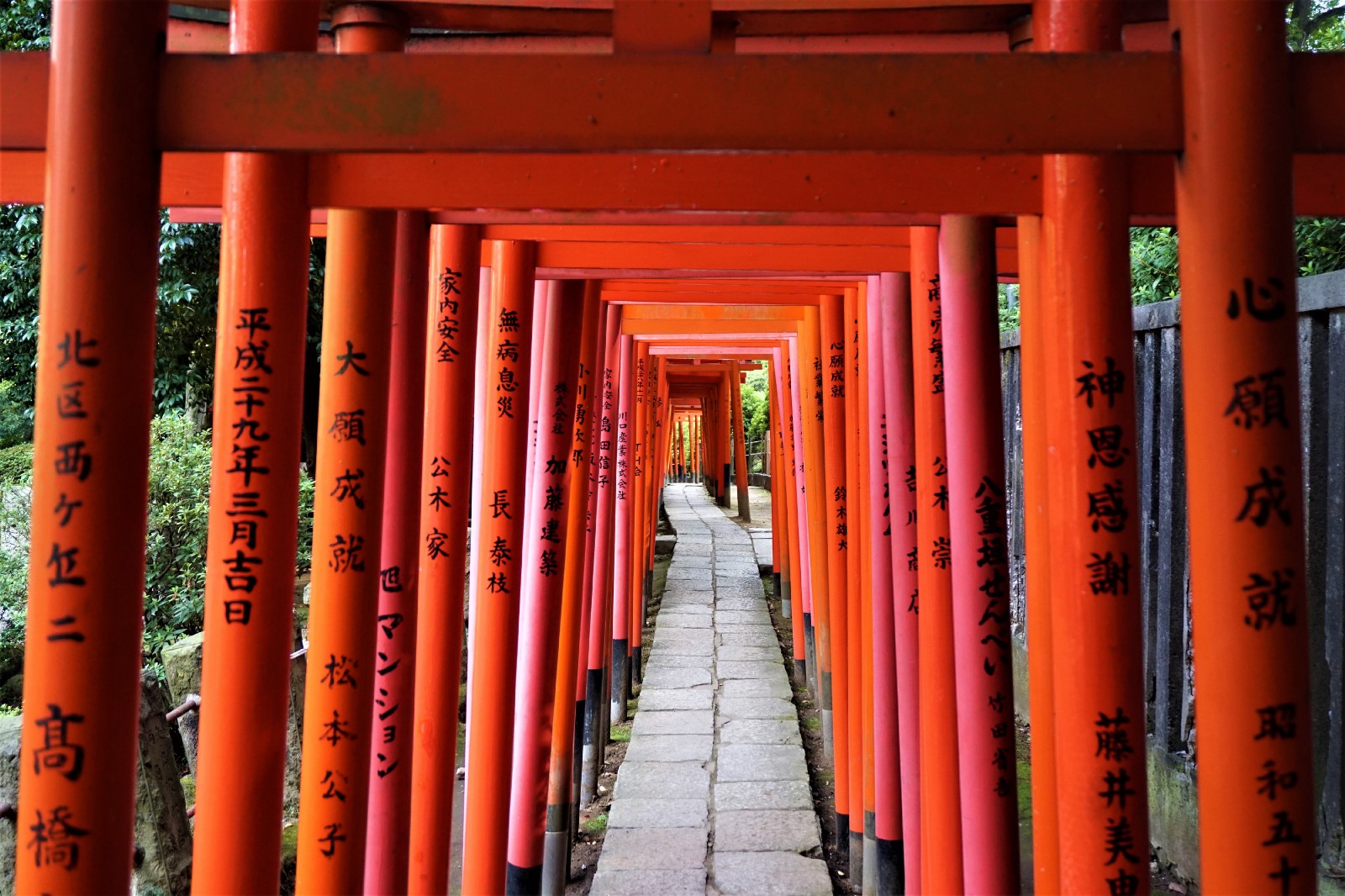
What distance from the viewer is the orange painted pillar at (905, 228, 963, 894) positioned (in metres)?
3.09

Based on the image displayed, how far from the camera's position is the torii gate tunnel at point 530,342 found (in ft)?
5.63

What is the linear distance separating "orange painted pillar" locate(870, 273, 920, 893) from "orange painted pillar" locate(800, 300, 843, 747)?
2.01m

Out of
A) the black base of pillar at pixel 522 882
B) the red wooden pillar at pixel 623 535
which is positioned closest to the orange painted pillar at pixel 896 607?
the black base of pillar at pixel 522 882

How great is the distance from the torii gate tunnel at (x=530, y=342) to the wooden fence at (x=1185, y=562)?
71 cm

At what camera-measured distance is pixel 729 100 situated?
1.75 metres

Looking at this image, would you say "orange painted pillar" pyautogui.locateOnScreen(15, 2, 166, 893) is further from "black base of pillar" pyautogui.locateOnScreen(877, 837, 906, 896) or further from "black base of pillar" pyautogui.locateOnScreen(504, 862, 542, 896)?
"black base of pillar" pyautogui.locateOnScreen(877, 837, 906, 896)

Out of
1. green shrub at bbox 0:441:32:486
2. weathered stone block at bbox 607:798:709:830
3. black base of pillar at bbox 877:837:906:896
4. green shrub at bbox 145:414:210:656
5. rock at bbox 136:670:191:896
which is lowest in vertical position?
weathered stone block at bbox 607:798:709:830

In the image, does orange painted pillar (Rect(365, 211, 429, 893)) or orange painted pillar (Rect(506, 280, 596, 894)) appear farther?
orange painted pillar (Rect(506, 280, 596, 894))

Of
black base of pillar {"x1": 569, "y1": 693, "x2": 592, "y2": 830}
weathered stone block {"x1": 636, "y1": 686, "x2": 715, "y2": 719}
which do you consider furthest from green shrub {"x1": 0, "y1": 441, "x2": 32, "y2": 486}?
weathered stone block {"x1": 636, "y1": 686, "x2": 715, "y2": 719}

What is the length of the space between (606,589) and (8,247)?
22.5 ft

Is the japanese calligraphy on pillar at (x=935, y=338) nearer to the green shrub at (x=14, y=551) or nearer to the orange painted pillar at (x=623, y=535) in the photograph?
the orange painted pillar at (x=623, y=535)

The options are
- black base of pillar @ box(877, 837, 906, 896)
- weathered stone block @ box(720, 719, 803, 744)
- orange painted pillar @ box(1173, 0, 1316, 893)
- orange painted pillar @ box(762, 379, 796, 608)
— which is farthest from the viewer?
orange painted pillar @ box(762, 379, 796, 608)

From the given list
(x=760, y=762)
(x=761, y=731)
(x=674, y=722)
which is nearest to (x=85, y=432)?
(x=760, y=762)

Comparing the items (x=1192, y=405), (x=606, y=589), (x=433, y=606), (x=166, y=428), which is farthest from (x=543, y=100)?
(x=166, y=428)
